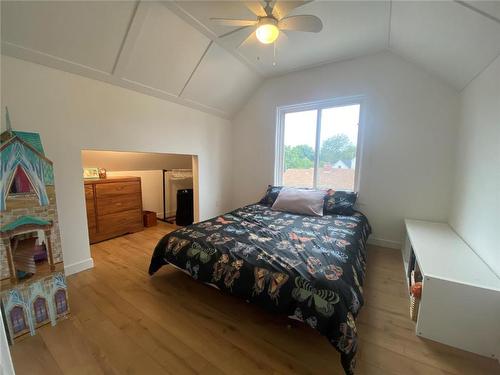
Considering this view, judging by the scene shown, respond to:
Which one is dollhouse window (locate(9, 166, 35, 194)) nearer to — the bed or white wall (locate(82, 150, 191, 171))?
the bed

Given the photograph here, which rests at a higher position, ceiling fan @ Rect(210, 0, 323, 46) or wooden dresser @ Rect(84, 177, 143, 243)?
ceiling fan @ Rect(210, 0, 323, 46)

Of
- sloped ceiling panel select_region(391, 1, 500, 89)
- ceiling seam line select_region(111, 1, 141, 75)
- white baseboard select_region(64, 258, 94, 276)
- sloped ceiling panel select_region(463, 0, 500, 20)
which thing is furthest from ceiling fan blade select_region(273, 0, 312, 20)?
white baseboard select_region(64, 258, 94, 276)

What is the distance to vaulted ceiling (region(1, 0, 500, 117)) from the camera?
5.24 feet

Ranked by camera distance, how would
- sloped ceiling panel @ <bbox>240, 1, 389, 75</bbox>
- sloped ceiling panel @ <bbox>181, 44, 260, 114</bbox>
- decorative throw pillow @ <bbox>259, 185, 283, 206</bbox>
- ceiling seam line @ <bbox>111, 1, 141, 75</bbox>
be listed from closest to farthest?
ceiling seam line @ <bbox>111, 1, 141, 75</bbox>, sloped ceiling panel @ <bbox>240, 1, 389, 75</bbox>, sloped ceiling panel @ <bbox>181, 44, 260, 114</bbox>, decorative throw pillow @ <bbox>259, 185, 283, 206</bbox>

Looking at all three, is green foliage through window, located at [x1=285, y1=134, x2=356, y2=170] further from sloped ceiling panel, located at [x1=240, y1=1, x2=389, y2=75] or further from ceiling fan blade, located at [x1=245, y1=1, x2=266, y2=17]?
ceiling fan blade, located at [x1=245, y1=1, x2=266, y2=17]

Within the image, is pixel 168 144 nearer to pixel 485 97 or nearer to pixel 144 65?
pixel 144 65

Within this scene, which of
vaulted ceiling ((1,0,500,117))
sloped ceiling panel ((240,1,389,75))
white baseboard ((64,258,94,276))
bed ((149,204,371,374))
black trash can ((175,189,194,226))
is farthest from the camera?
black trash can ((175,189,194,226))

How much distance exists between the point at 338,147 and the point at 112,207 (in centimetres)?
347

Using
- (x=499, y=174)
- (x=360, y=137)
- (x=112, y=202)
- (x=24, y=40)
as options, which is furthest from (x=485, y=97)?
(x=112, y=202)

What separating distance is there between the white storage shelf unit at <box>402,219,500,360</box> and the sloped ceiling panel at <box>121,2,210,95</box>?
301cm

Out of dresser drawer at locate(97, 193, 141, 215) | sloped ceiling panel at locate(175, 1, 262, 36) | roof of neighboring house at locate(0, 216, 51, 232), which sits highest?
sloped ceiling panel at locate(175, 1, 262, 36)

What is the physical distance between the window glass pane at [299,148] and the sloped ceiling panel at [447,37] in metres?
1.36

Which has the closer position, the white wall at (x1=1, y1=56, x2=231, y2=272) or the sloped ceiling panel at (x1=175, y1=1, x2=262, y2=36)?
the white wall at (x1=1, y1=56, x2=231, y2=272)

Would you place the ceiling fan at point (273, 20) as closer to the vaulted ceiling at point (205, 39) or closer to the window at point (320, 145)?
the vaulted ceiling at point (205, 39)
